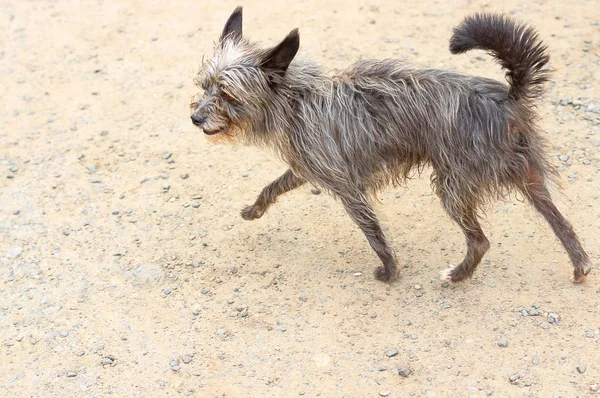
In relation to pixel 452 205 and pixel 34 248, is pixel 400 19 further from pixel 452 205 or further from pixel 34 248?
pixel 34 248

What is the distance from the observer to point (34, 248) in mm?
6164

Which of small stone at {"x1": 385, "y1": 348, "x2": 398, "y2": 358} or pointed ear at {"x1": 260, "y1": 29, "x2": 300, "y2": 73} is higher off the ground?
pointed ear at {"x1": 260, "y1": 29, "x2": 300, "y2": 73}

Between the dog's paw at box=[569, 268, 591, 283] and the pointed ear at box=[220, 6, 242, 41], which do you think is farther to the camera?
the pointed ear at box=[220, 6, 242, 41]

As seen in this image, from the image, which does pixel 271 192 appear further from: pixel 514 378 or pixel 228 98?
pixel 514 378

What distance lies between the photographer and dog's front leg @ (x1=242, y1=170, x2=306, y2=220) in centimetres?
588

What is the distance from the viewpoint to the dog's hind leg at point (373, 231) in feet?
17.7

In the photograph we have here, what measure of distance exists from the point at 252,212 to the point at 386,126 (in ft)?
5.12

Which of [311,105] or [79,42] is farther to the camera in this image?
[79,42]

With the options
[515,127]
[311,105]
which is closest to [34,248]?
[311,105]

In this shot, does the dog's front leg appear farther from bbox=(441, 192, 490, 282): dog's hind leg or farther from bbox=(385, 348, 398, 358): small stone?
bbox=(385, 348, 398, 358): small stone

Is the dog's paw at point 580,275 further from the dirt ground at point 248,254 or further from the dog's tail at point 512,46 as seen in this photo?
the dog's tail at point 512,46

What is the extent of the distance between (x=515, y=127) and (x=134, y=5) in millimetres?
6160

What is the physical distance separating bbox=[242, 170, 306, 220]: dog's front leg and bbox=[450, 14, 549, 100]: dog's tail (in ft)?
5.74

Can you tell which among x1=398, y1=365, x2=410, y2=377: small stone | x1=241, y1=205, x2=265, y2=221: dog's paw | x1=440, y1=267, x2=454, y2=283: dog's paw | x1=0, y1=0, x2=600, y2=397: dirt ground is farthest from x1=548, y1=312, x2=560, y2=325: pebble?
x1=241, y1=205, x2=265, y2=221: dog's paw
